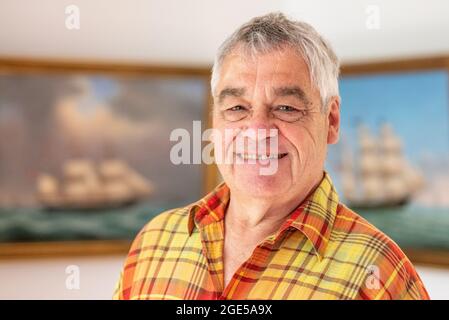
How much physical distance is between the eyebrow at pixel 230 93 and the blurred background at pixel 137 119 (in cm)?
87

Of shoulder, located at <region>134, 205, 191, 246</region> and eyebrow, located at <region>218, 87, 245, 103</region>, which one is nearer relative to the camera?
eyebrow, located at <region>218, 87, 245, 103</region>

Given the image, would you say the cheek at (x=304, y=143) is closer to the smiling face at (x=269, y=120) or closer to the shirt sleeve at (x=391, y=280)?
the smiling face at (x=269, y=120)

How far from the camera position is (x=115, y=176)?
61.1 inches

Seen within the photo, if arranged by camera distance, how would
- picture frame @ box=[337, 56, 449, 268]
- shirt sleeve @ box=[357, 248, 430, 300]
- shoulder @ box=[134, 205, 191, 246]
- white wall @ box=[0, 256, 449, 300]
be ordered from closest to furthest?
shirt sleeve @ box=[357, 248, 430, 300], shoulder @ box=[134, 205, 191, 246], picture frame @ box=[337, 56, 449, 268], white wall @ box=[0, 256, 449, 300]

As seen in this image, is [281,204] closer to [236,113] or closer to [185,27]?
[236,113]

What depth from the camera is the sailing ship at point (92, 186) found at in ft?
4.93

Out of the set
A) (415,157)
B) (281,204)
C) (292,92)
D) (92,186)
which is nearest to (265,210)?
(281,204)

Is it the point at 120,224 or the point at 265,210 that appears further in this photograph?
the point at 120,224

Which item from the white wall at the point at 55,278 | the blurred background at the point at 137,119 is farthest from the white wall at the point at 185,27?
the white wall at the point at 55,278

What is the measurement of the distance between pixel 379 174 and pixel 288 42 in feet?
3.21

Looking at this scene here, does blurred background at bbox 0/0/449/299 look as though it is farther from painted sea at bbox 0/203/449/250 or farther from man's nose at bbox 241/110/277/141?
man's nose at bbox 241/110/277/141

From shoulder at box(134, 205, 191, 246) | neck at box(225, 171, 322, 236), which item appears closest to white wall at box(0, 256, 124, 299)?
shoulder at box(134, 205, 191, 246)

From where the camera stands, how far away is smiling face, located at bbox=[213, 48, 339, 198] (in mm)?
533

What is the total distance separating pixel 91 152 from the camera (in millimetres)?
1529
